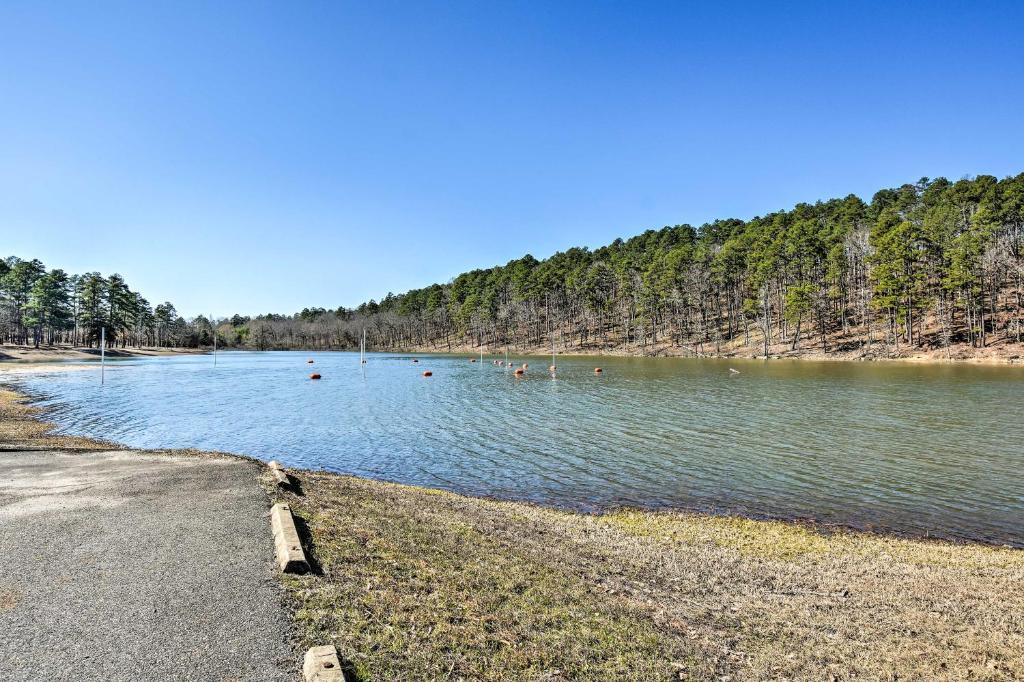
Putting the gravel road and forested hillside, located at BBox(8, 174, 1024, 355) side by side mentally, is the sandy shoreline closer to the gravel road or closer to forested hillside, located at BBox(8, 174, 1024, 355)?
the gravel road

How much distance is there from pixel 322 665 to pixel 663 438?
19.7 meters

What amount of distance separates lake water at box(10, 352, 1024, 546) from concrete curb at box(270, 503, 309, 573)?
24.5 ft

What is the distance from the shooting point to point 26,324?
3981 inches

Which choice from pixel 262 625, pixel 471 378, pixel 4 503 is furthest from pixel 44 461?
pixel 471 378

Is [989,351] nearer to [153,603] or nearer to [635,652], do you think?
[635,652]

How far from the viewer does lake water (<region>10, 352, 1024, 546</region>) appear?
14.2 meters

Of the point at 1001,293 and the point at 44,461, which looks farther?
the point at 1001,293

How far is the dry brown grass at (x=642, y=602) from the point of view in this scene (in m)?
5.39

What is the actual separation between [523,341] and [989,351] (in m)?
95.4

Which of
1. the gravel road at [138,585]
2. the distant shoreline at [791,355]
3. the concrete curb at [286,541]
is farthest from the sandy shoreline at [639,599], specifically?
the distant shoreline at [791,355]

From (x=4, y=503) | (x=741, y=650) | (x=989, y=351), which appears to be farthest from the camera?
(x=989, y=351)

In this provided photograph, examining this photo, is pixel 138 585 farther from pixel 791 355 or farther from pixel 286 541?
pixel 791 355

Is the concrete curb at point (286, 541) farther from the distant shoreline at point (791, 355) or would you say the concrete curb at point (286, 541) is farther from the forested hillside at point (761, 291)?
the forested hillside at point (761, 291)

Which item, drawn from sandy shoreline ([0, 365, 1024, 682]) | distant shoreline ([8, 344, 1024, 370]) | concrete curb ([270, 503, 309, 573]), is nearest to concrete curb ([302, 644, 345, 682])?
sandy shoreline ([0, 365, 1024, 682])
